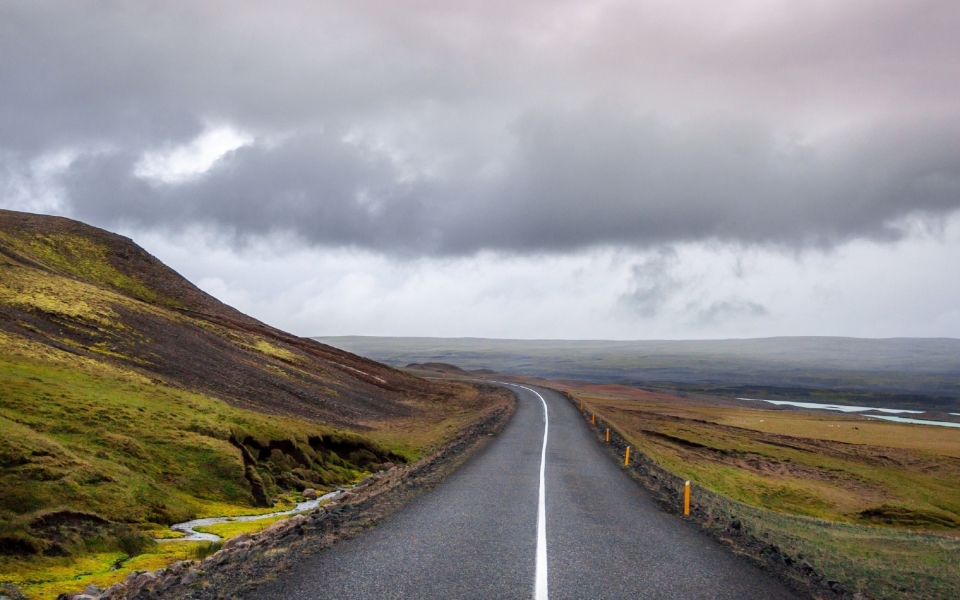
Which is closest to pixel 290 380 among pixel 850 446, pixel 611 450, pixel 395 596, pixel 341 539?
pixel 611 450

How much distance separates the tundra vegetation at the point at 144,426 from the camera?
537 inches

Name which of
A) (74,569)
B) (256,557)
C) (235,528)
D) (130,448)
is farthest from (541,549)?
(130,448)

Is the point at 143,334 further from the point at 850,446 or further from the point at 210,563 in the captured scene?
the point at 850,446

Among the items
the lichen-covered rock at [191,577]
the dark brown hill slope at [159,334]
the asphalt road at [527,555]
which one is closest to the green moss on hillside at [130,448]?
the lichen-covered rock at [191,577]

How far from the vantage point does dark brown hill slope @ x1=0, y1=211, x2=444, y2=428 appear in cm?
3716

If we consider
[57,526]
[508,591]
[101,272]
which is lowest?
[57,526]

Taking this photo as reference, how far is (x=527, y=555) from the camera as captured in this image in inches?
433

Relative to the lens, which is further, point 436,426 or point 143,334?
point 436,426

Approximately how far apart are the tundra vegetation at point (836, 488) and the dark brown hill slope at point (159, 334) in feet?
70.5

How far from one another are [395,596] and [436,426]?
128ft

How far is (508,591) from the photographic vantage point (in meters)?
8.92

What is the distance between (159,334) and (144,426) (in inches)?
974

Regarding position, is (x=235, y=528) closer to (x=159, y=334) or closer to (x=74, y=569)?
(x=74, y=569)

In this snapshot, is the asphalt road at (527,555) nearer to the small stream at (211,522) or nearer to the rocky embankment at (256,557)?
the rocky embankment at (256,557)
